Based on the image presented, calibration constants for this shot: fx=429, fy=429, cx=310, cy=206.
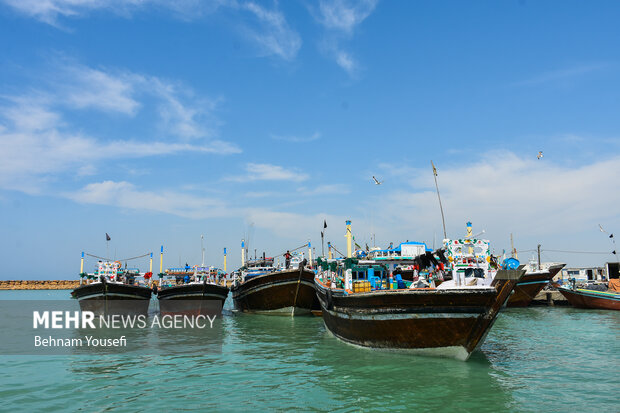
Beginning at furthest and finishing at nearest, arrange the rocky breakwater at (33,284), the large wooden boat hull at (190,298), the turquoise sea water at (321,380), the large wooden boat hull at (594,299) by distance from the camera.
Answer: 1. the rocky breakwater at (33,284)
2. the large wooden boat hull at (594,299)
3. the large wooden boat hull at (190,298)
4. the turquoise sea water at (321,380)

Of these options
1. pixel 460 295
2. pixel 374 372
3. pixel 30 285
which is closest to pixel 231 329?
pixel 374 372

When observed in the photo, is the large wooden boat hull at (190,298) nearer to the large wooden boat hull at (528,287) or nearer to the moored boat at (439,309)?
the moored boat at (439,309)

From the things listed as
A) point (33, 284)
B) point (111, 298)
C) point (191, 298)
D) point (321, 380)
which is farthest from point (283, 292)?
point (33, 284)

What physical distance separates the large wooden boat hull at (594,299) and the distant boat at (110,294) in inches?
1448

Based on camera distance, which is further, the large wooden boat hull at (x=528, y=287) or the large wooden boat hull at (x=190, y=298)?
the large wooden boat hull at (x=528, y=287)

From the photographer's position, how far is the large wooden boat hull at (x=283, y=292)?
30.7 metres

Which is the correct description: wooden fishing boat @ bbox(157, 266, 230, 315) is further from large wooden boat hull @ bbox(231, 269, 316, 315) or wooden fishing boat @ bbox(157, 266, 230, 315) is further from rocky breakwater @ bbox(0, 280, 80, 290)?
rocky breakwater @ bbox(0, 280, 80, 290)

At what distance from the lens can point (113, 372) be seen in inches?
550

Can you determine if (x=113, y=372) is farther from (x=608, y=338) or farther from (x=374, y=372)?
(x=608, y=338)

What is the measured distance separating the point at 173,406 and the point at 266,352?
753 centimetres

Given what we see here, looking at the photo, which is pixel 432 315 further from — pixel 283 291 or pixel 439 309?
pixel 283 291

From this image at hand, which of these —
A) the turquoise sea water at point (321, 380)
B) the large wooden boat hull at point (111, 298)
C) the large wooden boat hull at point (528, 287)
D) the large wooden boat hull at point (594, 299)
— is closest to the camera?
the turquoise sea water at point (321, 380)

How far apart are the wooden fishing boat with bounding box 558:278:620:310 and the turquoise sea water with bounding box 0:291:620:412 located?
19551 mm

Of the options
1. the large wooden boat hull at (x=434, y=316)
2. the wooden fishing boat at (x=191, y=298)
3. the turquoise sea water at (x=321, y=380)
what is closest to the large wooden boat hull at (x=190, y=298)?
the wooden fishing boat at (x=191, y=298)
